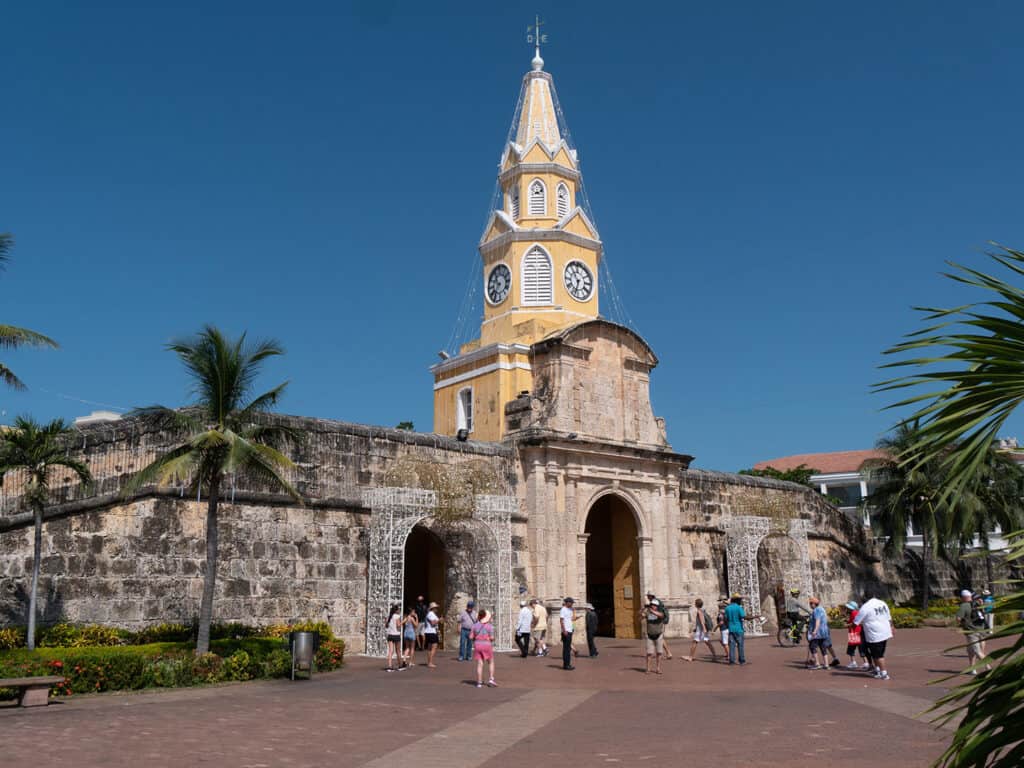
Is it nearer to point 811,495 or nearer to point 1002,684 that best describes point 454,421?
point 811,495

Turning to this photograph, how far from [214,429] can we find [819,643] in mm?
11889

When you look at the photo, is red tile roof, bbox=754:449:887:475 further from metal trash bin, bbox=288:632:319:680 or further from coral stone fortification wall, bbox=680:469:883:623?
metal trash bin, bbox=288:632:319:680

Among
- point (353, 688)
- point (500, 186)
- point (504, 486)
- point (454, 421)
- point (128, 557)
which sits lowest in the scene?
point (353, 688)

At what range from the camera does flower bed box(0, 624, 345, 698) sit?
13.4 metres

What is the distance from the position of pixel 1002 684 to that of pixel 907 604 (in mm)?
35242

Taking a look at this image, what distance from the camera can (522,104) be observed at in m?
36.3

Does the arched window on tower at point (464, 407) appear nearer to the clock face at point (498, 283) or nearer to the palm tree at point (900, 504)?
the clock face at point (498, 283)

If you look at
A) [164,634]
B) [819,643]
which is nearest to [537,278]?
[819,643]

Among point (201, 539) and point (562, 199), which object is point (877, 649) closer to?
point (201, 539)

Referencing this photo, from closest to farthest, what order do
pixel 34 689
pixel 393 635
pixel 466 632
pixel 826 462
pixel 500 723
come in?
1. pixel 500 723
2. pixel 34 689
3. pixel 393 635
4. pixel 466 632
5. pixel 826 462

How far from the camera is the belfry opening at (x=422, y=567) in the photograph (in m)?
23.8

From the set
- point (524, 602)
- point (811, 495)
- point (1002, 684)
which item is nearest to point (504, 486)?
point (524, 602)

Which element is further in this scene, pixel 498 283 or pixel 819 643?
pixel 498 283

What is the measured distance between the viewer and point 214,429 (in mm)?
15648
